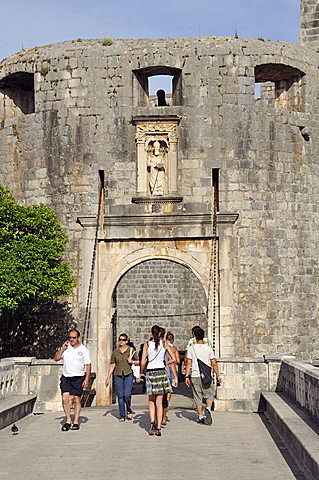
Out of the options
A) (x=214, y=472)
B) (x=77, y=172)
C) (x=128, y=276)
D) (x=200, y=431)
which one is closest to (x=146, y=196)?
(x=77, y=172)

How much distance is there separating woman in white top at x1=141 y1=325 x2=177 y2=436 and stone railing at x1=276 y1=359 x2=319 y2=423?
70.5 inches

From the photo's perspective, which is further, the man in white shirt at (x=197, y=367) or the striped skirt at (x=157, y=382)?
the man in white shirt at (x=197, y=367)

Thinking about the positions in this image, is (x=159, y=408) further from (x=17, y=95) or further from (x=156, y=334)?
(x=17, y=95)

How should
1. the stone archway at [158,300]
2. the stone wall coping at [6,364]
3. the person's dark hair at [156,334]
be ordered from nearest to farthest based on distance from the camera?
1. the person's dark hair at [156,334]
2. the stone wall coping at [6,364]
3. the stone archway at [158,300]

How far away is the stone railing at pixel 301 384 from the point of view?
30.7 ft

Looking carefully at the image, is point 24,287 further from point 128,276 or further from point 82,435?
point 128,276

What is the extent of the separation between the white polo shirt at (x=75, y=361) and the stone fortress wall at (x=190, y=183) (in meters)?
5.58

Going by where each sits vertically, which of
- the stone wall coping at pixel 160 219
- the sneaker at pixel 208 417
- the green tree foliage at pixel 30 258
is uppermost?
the stone wall coping at pixel 160 219

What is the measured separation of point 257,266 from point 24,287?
483cm

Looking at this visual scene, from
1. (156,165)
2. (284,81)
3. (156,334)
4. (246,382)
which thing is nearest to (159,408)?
(156,334)

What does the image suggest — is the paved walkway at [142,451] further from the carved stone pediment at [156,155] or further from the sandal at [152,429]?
the carved stone pediment at [156,155]

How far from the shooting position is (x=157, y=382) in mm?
10062

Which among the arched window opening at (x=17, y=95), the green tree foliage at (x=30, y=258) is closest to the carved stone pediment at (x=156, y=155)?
the green tree foliage at (x=30, y=258)

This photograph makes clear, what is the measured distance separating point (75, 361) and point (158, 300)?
15872 mm
